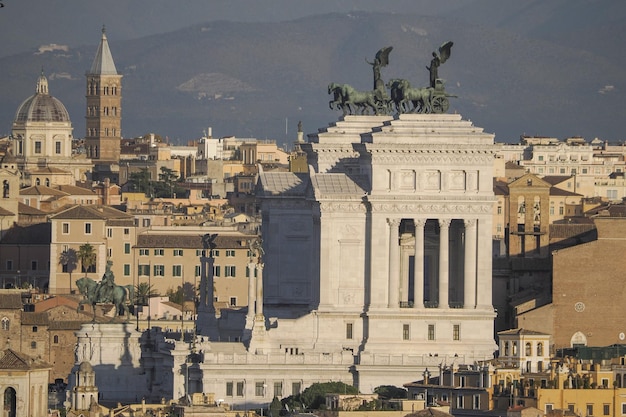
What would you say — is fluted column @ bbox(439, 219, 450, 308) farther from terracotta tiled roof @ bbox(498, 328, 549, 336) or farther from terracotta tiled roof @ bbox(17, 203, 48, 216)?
terracotta tiled roof @ bbox(17, 203, 48, 216)

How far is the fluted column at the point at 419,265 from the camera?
110m

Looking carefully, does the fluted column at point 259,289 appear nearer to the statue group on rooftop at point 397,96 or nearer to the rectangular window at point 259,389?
the rectangular window at point 259,389

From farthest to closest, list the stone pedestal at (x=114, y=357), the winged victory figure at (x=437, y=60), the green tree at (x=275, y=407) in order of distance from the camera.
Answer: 1. the winged victory figure at (x=437, y=60)
2. the stone pedestal at (x=114, y=357)
3. the green tree at (x=275, y=407)

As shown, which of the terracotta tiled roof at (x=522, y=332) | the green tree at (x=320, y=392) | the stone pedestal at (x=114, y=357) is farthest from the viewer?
the stone pedestal at (x=114, y=357)

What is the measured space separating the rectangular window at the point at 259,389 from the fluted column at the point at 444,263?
727cm

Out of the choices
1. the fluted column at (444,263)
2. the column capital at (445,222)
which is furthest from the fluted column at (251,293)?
the column capital at (445,222)

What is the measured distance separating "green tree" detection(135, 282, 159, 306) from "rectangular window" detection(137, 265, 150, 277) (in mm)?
3354

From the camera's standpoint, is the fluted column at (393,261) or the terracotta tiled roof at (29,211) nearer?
the fluted column at (393,261)

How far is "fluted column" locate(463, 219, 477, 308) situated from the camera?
110562 mm

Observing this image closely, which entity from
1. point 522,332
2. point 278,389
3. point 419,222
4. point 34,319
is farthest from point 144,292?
point 522,332

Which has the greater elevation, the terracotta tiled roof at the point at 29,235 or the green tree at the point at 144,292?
→ the terracotta tiled roof at the point at 29,235

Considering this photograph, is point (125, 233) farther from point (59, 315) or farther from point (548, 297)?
point (548, 297)

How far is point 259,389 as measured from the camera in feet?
352

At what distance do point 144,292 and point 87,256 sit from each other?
1300 centimetres
